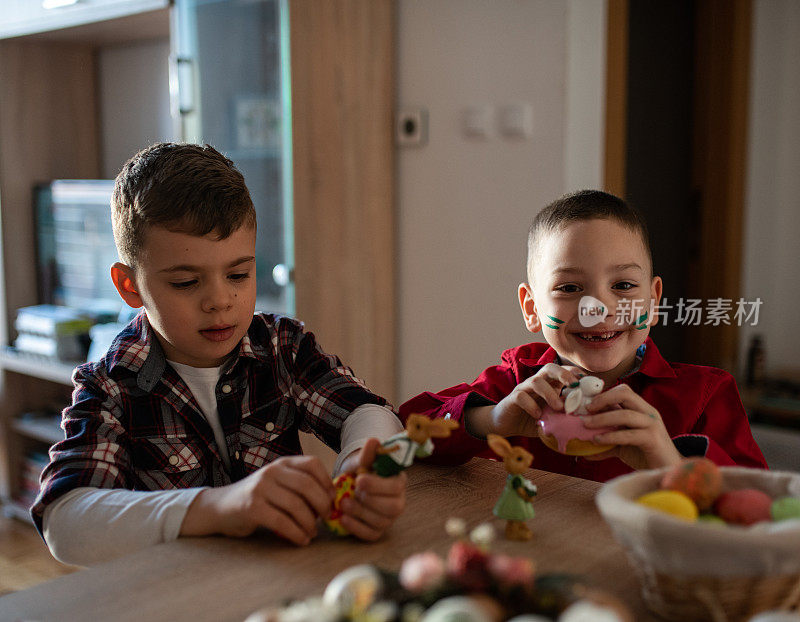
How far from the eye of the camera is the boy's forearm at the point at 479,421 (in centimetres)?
105

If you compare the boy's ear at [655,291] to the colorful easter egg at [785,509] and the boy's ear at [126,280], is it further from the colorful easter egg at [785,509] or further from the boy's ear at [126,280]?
the boy's ear at [126,280]

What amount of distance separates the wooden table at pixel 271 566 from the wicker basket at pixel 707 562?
43 millimetres

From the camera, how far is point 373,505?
0.75 metres

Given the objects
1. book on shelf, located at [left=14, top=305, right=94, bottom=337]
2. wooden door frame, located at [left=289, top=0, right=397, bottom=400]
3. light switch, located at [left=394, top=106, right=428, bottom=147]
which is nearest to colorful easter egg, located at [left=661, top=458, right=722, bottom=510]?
wooden door frame, located at [left=289, top=0, right=397, bottom=400]

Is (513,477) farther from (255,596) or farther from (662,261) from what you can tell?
(662,261)

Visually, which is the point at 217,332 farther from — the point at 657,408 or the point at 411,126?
the point at 411,126

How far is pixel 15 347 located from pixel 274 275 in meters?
1.23

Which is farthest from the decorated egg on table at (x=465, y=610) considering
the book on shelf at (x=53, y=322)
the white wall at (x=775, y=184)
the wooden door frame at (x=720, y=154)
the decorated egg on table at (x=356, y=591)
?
the white wall at (x=775, y=184)

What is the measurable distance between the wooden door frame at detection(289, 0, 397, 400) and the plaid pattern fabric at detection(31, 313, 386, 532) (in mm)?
1214

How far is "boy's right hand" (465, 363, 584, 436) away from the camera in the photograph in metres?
0.90

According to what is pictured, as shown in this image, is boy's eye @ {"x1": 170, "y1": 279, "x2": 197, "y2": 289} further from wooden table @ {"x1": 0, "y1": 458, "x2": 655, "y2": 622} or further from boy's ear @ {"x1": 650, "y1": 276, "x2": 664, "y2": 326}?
boy's ear @ {"x1": 650, "y1": 276, "x2": 664, "y2": 326}

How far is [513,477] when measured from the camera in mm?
787

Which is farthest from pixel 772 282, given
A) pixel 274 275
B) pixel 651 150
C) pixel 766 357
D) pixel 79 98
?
pixel 79 98

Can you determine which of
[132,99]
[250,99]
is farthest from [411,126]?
[132,99]
